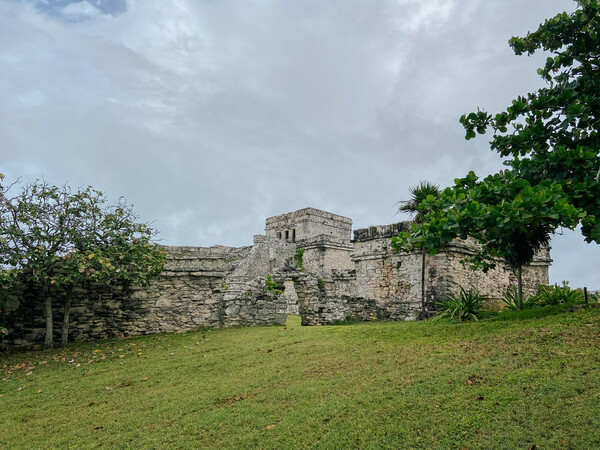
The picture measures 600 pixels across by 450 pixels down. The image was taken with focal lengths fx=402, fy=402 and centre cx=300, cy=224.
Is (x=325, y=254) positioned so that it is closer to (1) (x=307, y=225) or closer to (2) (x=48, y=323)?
(1) (x=307, y=225)

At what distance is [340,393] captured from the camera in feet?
16.0

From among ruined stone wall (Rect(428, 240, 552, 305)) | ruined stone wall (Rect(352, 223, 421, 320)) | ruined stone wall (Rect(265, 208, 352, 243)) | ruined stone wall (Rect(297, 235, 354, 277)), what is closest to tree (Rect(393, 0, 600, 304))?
ruined stone wall (Rect(428, 240, 552, 305))

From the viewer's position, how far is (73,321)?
10211 mm

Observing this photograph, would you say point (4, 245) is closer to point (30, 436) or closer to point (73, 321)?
point (73, 321)

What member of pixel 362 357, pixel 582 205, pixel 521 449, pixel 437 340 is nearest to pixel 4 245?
pixel 362 357

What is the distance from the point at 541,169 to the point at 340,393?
14.5ft

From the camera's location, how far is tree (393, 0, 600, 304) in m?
4.93

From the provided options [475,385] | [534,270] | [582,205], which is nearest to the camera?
[475,385]

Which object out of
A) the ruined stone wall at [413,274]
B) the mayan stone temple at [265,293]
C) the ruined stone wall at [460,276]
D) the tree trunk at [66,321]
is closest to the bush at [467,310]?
the ruined stone wall at [460,276]

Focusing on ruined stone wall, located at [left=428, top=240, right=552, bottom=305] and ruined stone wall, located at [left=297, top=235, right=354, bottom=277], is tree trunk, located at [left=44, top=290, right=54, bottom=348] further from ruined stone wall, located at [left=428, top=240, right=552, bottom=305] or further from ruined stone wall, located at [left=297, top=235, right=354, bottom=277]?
ruined stone wall, located at [left=297, top=235, right=354, bottom=277]

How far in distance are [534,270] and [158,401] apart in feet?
50.6

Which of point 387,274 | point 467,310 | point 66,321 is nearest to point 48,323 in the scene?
point 66,321

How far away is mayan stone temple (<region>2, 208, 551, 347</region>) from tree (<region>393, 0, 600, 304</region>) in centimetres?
576

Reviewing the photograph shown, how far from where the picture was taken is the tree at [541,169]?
493cm
